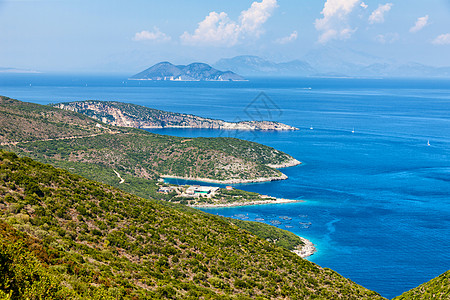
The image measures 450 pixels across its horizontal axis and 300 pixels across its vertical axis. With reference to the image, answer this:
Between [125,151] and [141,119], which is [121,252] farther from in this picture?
[141,119]

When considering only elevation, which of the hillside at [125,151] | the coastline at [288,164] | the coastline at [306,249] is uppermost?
the hillside at [125,151]

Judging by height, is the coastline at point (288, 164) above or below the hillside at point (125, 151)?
below

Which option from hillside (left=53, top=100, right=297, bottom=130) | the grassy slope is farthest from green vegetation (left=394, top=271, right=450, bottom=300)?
hillside (left=53, top=100, right=297, bottom=130)

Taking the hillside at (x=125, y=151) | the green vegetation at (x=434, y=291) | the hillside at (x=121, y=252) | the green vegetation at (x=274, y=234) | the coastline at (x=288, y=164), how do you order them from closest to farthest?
the hillside at (x=121, y=252) < the green vegetation at (x=434, y=291) < the green vegetation at (x=274, y=234) < the hillside at (x=125, y=151) < the coastline at (x=288, y=164)

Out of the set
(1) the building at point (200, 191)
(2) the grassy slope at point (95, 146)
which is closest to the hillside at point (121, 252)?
(2) the grassy slope at point (95, 146)

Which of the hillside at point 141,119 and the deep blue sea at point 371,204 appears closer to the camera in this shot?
the deep blue sea at point 371,204

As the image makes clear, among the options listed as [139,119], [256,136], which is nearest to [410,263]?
[256,136]

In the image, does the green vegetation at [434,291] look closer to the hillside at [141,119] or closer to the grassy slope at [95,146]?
the grassy slope at [95,146]

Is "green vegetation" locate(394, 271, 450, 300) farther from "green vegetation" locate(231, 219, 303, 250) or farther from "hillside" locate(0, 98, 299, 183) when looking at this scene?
"hillside" locate(0, 98, 299, 183)
